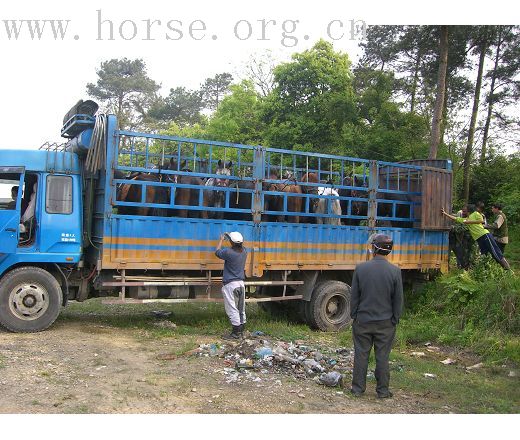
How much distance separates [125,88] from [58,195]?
29880 millimetres

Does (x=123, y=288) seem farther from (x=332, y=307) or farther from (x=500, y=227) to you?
(x=500, y=227)

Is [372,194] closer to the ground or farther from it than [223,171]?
closer to the ground

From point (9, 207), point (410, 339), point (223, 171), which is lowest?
point (410, 339)

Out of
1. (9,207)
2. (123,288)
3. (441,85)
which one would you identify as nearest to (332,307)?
(123,288)

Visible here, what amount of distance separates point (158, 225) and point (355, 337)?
3415 mm

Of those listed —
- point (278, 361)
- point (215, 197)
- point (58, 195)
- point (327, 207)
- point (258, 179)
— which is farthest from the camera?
point (327, 207)

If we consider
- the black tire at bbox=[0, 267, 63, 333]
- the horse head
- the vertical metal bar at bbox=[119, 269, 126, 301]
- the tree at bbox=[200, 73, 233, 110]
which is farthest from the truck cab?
the tree at bbox=[200, 73, 233, 110]

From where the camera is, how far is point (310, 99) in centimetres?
2116

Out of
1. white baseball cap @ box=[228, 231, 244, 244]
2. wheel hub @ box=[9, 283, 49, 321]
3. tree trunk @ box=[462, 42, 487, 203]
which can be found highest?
tree trunk @ box=[462, 42, 487, 203]

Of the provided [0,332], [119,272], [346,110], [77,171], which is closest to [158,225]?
[119,272]

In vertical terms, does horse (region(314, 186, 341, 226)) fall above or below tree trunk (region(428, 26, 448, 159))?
below

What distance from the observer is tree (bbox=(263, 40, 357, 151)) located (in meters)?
20.2

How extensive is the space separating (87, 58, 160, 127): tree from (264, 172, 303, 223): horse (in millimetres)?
27718

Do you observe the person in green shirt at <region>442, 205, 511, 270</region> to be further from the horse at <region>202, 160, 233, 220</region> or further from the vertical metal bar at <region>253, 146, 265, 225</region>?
the horse at <region>202, 160, 233, 220</region>
